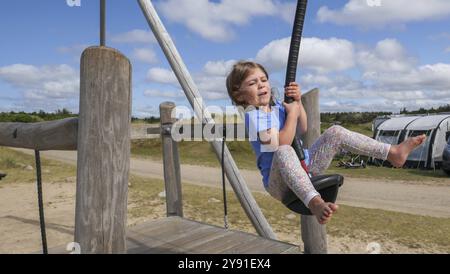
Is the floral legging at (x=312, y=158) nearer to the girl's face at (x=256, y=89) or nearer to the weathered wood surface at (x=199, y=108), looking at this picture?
the girl's face at (x=256, y=89)

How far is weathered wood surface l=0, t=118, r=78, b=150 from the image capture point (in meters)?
1.84

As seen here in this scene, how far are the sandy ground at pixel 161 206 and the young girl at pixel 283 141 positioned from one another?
2707 millimetres

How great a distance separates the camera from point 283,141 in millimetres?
1994

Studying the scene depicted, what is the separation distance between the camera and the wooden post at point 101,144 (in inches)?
60.9

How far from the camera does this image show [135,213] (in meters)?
6.20

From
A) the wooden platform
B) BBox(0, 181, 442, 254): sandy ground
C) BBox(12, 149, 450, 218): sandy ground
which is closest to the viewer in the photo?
the wooden platform

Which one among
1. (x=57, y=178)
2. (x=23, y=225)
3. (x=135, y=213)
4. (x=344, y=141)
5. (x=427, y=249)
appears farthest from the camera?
(x=57, y=178)

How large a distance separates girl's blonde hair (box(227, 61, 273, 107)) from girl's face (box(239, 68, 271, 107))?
0.9 inches

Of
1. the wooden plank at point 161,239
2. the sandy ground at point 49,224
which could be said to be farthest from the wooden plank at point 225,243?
the sandy ground at point 49,224

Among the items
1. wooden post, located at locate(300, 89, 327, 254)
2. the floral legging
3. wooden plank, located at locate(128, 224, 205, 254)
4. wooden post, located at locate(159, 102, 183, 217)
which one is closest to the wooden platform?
wooden plank, located at locate(128, 224, 205, 254)

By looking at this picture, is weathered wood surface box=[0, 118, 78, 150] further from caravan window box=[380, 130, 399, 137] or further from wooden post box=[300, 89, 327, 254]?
caravan window box=[380, 130, 399, 137]

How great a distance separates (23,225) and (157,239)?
332cm
